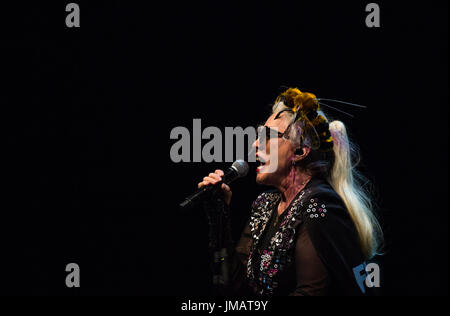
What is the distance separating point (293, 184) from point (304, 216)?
269 millimetres

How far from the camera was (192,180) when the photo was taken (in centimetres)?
256

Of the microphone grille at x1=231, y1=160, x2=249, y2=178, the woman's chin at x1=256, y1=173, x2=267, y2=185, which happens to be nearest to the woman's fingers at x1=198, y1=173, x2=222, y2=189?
the microphone grille at x1=231, y1=160, x2=249, y2=178

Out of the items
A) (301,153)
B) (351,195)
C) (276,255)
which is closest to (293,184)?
(301,153)

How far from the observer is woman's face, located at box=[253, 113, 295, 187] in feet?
5.64

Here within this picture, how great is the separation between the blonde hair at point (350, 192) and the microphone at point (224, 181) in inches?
11.3

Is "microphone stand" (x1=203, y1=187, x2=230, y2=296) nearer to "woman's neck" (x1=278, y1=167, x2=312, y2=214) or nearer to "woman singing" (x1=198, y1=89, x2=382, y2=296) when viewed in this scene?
"woman singing" (x1=198, y1=89, x2=382, y2=296)

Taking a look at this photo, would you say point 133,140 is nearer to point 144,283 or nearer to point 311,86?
point 144,283

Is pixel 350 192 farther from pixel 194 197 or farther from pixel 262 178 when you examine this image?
pixel 194 197

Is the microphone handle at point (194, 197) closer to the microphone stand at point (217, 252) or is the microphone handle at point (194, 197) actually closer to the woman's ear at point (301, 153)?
the microphone stand at point (217, 252)

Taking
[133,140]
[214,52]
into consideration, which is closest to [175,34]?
[214,52]

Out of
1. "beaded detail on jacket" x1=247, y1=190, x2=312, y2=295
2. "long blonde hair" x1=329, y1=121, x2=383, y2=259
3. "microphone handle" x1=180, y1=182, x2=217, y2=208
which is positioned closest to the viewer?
"microphone handle" x1=180, y1=182, x2=217, y2=208

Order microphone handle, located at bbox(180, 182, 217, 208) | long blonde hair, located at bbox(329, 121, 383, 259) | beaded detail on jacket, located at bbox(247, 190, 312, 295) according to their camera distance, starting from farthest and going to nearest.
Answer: long blonde hair, located at bbox(329, 121, 383, 259) < beaded detail on jacket, located at bbox(247, 190, 312, 295) < microphone handle, located at bbox(180, 182, 217, 208)

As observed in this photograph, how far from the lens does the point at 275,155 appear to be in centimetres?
172

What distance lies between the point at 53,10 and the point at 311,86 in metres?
1.58
